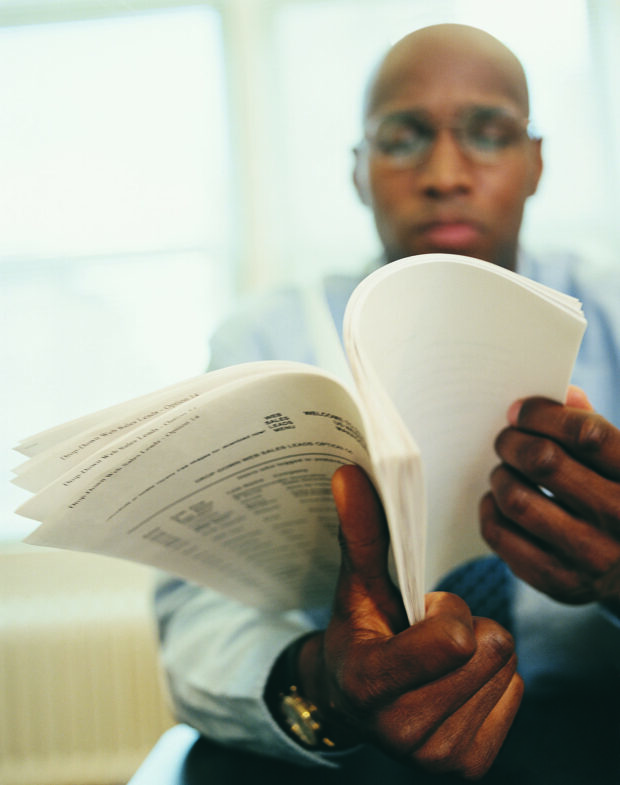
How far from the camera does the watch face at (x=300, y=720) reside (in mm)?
401

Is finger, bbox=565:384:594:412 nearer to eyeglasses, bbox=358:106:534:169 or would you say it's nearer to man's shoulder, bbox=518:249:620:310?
eyeglasses, bbox=358:106:534:169

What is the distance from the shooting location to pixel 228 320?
938 millimetres

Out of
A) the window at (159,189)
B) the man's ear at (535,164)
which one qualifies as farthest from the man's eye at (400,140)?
the window at (159,189)

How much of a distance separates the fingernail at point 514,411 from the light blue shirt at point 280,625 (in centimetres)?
23

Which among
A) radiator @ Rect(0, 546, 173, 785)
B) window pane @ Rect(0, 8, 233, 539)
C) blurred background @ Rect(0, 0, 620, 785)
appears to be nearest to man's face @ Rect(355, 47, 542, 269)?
blurred background @ Rect(0, 0, 620, 785)

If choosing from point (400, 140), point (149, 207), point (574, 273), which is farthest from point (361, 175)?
point (149, 207)

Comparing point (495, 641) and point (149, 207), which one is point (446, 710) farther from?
point (149, 207)

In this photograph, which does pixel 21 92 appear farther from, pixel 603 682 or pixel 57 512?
pixel 603 682

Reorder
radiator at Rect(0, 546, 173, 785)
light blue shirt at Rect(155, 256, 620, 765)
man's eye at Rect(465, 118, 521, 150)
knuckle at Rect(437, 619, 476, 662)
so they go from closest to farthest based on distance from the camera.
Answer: knuckle at Rect(437, 619, 476, 662) → light blue shirt at Rect(155, 256, 620, 765) → man's eye at Rect(465, 118, 521, 150) → radiator at Rect(0, 546, 173, 785)

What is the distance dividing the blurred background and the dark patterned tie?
72 centimetres

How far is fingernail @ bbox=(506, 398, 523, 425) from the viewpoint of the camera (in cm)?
38

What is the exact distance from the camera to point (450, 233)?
60 cm

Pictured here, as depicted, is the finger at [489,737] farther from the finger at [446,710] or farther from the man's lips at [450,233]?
the man's lips at [450,233]

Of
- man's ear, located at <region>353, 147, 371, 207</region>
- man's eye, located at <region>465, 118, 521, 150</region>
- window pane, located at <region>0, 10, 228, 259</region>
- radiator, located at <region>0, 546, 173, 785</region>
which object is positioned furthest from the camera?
window pane, located at <region>0, 10, 228, 259</region>
